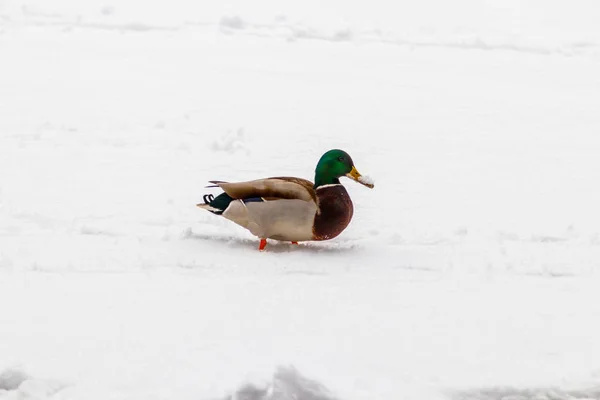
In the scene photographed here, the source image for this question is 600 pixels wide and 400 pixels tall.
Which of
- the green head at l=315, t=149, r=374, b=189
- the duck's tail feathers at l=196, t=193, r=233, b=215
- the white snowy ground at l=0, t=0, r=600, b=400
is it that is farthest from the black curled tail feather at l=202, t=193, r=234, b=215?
the green head at l=315, t=149, r=374, b=189

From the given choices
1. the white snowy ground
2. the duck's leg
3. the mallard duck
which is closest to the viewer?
the white snowy ground

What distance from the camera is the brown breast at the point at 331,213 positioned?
5.39 meters

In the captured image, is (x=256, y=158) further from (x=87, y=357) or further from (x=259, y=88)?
(x=87, y=357)

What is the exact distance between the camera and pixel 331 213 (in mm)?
5395

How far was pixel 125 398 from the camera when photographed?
3656 mm

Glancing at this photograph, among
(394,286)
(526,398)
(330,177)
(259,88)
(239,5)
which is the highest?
(239,5)

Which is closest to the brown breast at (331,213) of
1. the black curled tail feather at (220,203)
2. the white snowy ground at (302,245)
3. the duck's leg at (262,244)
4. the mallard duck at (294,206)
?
the mallard duck at (294,206)

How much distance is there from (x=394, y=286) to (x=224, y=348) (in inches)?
48.7

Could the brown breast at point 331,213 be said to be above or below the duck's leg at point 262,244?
above

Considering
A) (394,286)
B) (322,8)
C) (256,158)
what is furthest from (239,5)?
(394,286)

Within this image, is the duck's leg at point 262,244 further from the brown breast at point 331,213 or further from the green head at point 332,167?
the green head at point 332,167

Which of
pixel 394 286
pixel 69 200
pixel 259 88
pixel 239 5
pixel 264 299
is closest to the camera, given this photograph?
pixel 264 299

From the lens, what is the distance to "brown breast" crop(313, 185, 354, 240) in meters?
5.39

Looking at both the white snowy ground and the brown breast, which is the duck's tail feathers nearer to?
the white snowy ground
